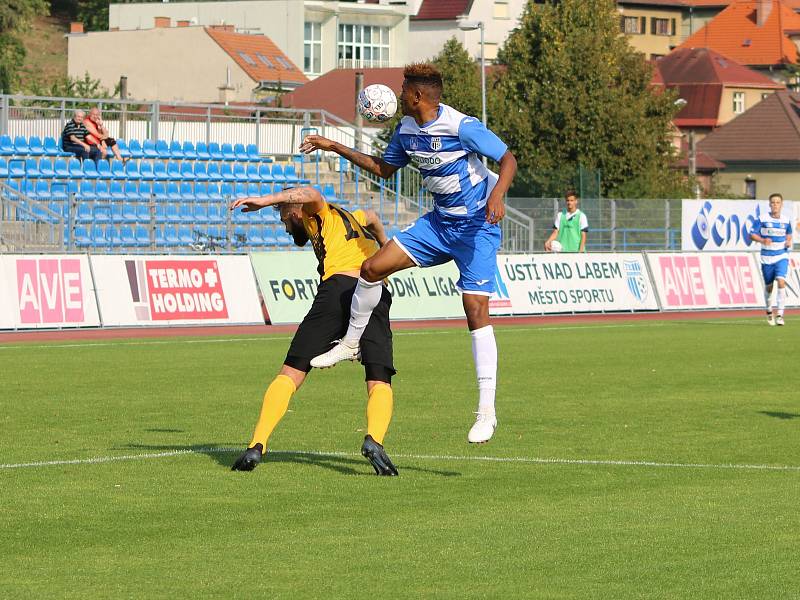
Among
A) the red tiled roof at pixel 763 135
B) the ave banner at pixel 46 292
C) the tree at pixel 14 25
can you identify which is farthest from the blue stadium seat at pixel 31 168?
the red tiled roof at pixel 763 135

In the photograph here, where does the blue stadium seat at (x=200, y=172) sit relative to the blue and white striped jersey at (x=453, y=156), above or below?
above

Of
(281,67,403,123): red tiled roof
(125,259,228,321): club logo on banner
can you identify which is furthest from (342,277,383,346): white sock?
(281,67,403,123): red tiled roof

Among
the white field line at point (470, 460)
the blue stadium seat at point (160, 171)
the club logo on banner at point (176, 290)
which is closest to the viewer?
the white field line at point (470, 460)

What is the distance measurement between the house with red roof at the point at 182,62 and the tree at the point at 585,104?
80.5 ft

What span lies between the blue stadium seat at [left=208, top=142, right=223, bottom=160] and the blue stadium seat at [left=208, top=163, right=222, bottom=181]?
22.9 inches

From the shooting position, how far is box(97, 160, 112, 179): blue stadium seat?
1330 inches

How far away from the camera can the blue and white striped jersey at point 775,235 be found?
29031 mm

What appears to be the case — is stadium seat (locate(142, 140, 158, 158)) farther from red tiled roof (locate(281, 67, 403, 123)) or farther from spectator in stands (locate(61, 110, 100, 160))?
red tiled roof (locate(281, 67, 403, 123))

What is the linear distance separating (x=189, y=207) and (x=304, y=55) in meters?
71.8

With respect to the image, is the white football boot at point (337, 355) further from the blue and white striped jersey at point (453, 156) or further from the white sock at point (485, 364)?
the blue and white striped jersey at point (453, 156)

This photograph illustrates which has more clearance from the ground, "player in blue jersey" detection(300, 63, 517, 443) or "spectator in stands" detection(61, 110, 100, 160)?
"spectator in stands" detection(61, 110, 100, 160)

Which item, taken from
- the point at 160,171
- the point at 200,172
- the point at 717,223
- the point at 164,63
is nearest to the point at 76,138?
the point at 160,171

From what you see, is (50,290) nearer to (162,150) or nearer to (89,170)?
(89,170)

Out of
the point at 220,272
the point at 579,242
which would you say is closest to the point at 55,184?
the point at 220,272
